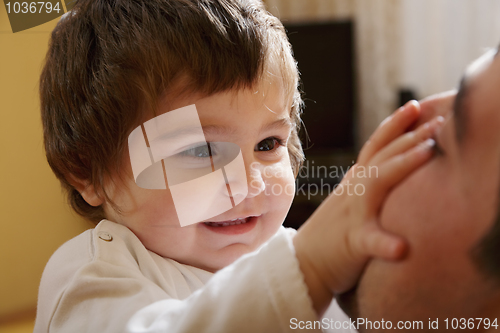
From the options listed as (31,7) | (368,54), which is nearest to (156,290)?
(31,7)

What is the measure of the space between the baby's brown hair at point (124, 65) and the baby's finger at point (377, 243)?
0.20m

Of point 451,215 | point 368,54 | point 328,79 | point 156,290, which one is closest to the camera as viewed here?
point 451,215

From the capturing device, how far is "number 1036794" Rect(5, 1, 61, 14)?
1.33 feet

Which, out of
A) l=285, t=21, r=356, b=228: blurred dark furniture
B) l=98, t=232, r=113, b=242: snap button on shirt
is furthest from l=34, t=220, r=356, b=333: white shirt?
l=285, t=21, r=356, b=228: blurred dark furniture

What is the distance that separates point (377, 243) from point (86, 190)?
0.99 ft

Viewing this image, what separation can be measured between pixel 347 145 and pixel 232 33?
1.25m

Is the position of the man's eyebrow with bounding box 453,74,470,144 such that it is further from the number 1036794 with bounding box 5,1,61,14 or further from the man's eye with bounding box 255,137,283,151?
the number 1036794 with bounding box 5,1,61,14

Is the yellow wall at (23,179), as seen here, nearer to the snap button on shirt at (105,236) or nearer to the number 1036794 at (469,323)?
the snap button on shirt at (105,236)

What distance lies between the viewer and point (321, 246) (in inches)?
9.1

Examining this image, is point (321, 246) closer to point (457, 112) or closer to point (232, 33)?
point (457, 112)

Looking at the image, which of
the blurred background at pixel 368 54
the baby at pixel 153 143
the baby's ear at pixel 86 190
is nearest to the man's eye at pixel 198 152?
the baby at pixel 153 143

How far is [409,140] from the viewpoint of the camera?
0.70 ft

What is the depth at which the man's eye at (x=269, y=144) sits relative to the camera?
399mm

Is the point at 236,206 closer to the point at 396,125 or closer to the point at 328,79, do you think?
the point at 396,125
